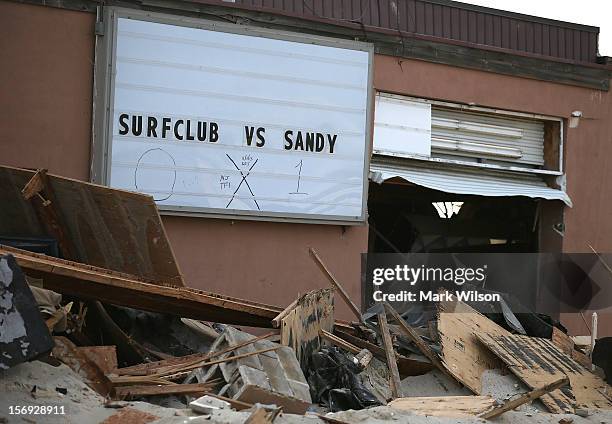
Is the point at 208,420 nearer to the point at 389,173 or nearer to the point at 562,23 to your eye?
the point at 389,173

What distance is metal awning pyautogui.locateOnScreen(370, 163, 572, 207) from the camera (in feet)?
42.8

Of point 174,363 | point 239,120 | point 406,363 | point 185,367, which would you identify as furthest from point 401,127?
point 185,367

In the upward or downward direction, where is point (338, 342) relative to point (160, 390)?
upward

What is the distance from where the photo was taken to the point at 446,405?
803cm

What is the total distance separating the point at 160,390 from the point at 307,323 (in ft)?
7.63

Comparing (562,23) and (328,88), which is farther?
(562,23)

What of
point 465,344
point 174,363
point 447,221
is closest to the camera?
point 174,363

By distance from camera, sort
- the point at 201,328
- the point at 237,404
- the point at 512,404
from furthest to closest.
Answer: the point at 201,328 → the point at 512,404 → the point at 237,404

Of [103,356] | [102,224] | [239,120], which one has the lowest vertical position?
[103,356]

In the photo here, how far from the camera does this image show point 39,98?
1088 cm

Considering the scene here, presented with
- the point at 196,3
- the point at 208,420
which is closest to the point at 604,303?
the point at 196,3

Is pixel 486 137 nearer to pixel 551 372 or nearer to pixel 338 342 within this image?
pixel 551 372

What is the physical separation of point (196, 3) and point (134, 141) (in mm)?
1897

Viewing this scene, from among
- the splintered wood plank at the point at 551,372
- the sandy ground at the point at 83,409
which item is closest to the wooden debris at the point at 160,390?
the sandy ground at the point at 83,409
